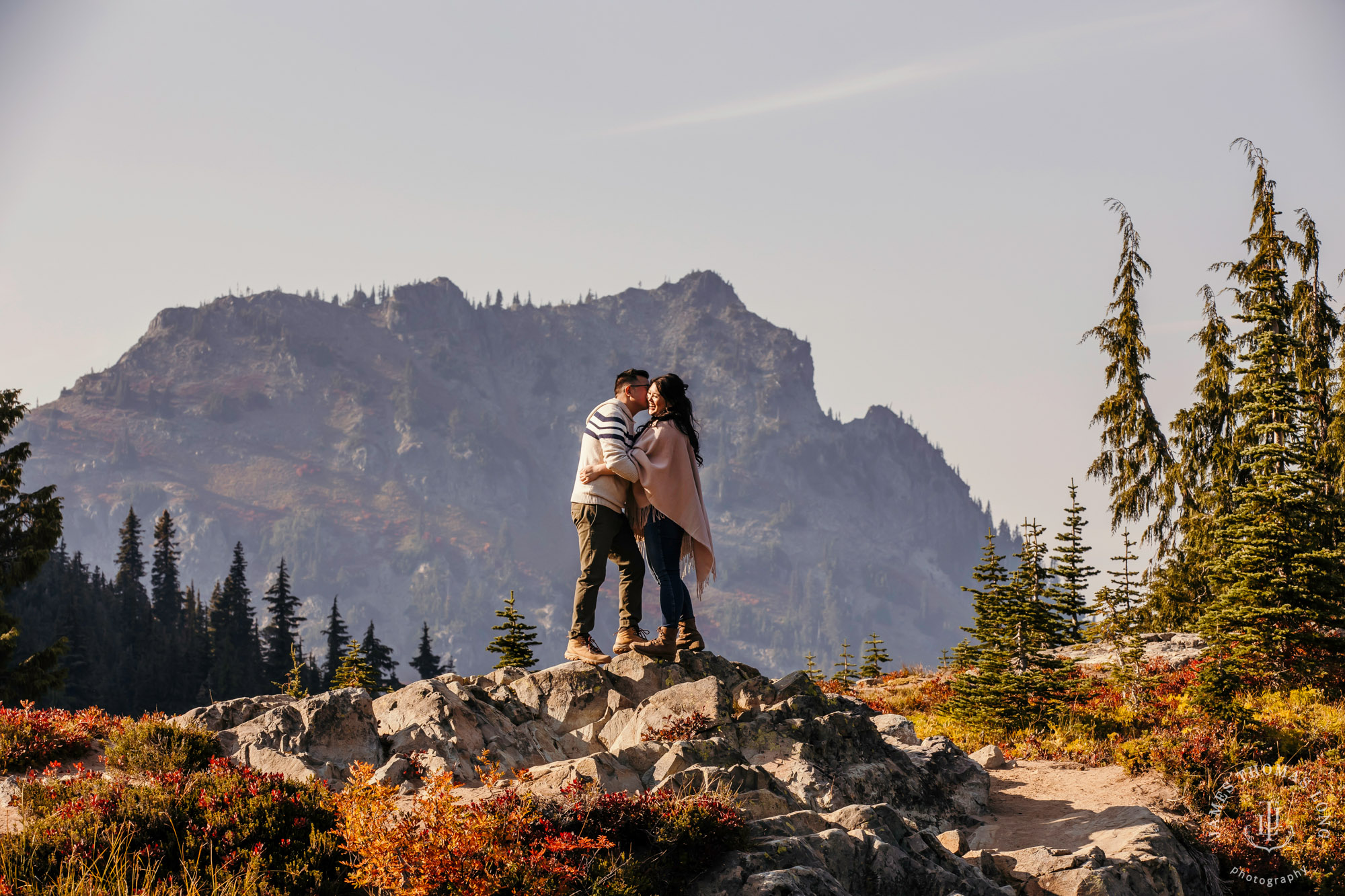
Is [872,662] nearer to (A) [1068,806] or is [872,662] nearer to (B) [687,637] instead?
(A) [1068,806]

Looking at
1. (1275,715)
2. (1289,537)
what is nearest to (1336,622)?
(1289,537)

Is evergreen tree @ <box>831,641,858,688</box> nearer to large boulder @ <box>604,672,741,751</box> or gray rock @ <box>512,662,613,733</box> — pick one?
gray rock @ <box>512,662,613,733</box>

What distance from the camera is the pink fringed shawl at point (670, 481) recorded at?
1211 centimetres

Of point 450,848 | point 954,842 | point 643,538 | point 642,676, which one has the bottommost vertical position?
point 954,842

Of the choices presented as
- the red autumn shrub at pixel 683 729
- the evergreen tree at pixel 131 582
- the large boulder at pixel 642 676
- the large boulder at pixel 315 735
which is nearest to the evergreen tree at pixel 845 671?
the large boulder at pixel 642 676

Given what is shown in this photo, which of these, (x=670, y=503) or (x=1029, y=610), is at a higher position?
(x=670, y=503)

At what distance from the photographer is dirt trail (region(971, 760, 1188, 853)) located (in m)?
10.9

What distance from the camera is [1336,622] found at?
16.3 metres

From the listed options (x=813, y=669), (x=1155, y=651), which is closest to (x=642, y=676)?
(x=813, y=669)

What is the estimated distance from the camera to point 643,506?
12.4 meters

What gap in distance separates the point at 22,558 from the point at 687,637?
964 inches

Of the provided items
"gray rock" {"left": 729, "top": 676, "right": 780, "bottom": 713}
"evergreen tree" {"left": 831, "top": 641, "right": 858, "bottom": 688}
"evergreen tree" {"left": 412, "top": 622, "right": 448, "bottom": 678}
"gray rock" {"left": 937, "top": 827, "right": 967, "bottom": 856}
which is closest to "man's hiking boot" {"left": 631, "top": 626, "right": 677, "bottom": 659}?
"gray rock" {"left": 729, "top": 676, "right": 780, "bottom": 713}

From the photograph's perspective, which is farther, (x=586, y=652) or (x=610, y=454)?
(x=586, y=652)

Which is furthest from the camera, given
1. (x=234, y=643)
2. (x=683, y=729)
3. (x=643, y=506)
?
(x=234, y=643)
